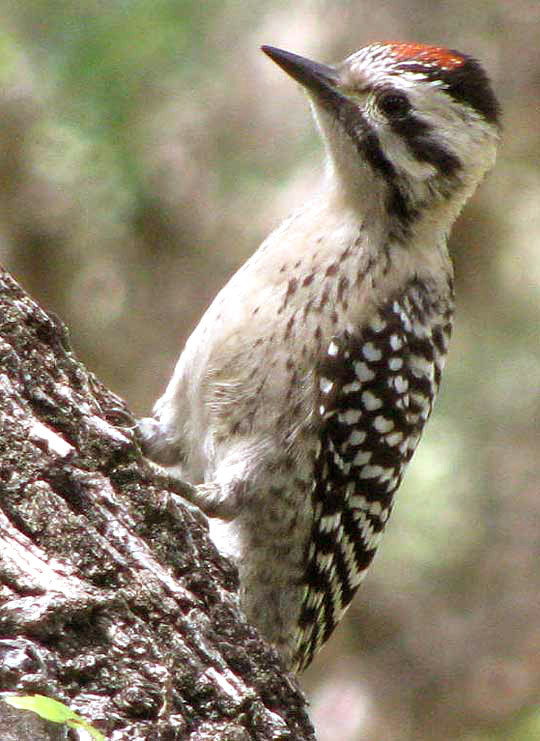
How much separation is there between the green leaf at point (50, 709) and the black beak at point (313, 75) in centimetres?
296

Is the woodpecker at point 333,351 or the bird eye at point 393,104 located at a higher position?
the bird eye at point 393,104

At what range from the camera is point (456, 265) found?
890 cm

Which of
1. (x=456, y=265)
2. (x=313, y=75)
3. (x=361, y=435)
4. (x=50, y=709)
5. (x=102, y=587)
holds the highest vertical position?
(x=456, y=265)

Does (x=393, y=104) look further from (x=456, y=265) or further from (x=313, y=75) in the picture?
(x=456, y=265)

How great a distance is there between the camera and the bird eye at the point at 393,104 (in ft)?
15.4

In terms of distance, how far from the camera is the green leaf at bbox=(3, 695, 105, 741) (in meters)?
2.22

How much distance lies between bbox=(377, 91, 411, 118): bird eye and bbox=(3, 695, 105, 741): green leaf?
2.98 meters

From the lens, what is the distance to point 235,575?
10.2 feet

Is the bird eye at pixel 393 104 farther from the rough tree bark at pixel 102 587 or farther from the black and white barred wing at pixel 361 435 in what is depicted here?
the rough tree bark at pixel 102 587

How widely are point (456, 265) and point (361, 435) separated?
4.52 meters

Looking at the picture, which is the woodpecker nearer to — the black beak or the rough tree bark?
the black beak

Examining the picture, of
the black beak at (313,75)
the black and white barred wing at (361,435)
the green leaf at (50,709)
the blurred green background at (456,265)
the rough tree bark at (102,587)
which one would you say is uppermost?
the blurred green background at (456,265)

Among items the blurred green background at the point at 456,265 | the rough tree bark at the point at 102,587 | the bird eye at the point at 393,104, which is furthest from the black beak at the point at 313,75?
the blurred green background at the point at 456,265

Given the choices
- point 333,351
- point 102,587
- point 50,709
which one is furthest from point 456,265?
point 50,709
